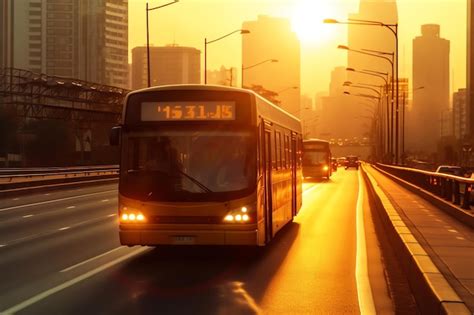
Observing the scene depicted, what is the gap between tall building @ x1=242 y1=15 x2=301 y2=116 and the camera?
16221 cm

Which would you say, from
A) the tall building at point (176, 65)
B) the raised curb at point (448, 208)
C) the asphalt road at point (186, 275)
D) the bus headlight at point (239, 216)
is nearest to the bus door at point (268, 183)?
the asphalt road at point (186, 275)

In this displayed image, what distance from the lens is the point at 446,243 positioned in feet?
40.6

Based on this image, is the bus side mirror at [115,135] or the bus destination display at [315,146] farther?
the bus destination display at [315,146]

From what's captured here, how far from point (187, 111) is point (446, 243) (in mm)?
4647

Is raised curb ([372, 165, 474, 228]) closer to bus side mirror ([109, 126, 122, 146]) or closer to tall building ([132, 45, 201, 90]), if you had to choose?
bus side mirror ([109, 126, 122, 146])

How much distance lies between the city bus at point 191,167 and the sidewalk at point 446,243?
2.64 meters

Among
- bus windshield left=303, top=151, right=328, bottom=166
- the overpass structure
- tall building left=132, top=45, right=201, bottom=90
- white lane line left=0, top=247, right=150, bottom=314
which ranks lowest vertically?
white lane line left=0, top=247, right=150, bottom=314

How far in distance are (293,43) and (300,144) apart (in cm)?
15256

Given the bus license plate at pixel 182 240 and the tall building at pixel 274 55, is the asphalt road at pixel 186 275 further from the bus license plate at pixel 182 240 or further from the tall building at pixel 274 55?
the tall building at pixel 274 55

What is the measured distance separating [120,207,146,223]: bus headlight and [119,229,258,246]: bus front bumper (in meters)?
0.18

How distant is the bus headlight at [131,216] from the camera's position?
39.4 feet

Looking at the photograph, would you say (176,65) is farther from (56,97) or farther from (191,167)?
(191,167)

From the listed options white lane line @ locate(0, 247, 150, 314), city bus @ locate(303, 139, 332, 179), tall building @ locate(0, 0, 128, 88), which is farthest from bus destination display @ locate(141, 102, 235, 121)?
tall building @ locate(0, 0, 128, 88)

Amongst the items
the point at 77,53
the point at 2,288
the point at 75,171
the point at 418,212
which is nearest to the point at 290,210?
the point at 418,212
